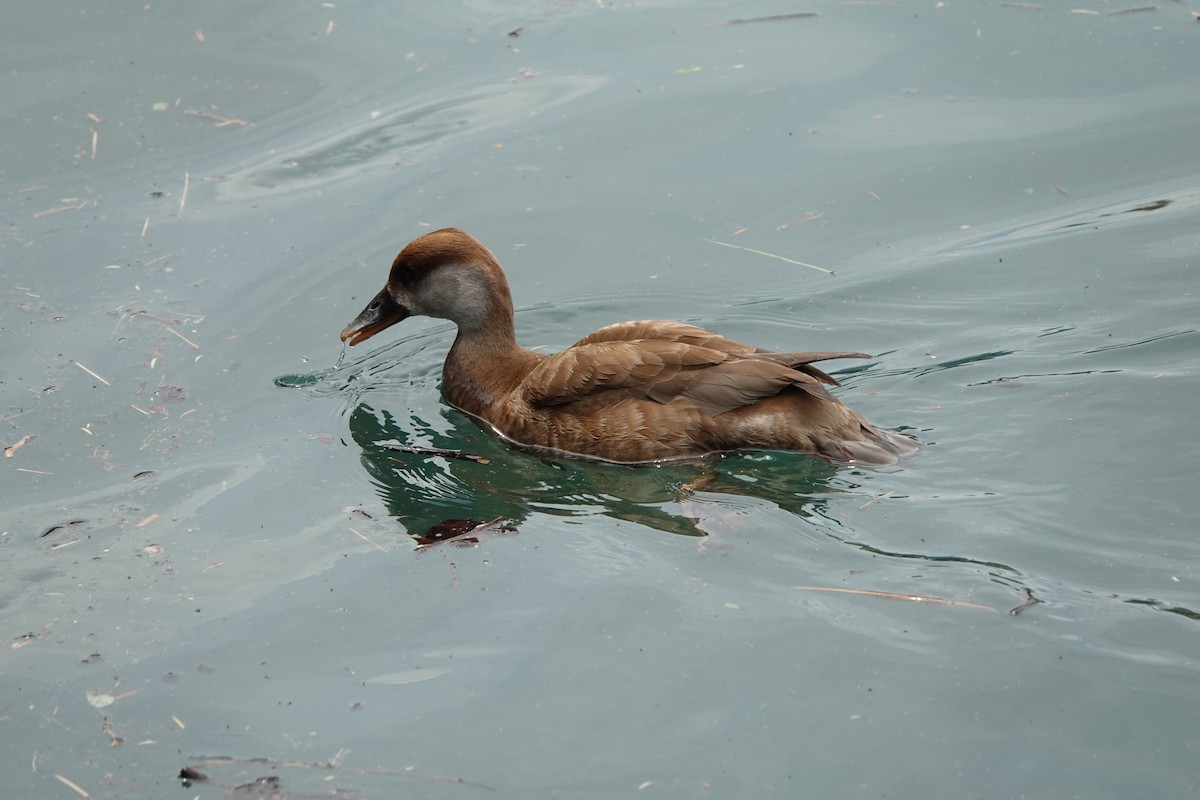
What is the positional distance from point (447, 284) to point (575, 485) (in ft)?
5.80

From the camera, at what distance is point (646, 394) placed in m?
7.51


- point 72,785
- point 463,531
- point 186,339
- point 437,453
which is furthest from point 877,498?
point 186,339

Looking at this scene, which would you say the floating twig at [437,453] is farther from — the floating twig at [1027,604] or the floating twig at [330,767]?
the floating twig at [1027,604]

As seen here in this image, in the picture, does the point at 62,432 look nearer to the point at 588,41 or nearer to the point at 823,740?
the point at 823,740

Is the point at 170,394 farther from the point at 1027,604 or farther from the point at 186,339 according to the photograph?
the point at 1027,604

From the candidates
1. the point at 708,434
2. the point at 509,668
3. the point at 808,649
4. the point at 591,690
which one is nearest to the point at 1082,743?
the point at 808,649

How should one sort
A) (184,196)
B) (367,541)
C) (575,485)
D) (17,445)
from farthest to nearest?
(184,196), (17,445), (575,485), (367,541)

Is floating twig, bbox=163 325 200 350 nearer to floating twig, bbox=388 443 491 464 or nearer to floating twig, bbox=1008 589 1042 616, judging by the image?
floating twig, bbox=388 443 491 464

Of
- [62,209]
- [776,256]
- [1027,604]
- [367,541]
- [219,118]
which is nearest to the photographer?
[1027,604]

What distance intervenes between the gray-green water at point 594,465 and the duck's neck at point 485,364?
23cm

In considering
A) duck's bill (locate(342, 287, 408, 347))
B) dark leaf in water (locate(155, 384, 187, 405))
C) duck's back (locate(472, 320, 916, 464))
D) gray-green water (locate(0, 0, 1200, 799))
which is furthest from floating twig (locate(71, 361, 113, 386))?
duck's back (locate(472, 320, 916, 464))

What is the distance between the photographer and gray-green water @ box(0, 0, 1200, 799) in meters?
5.33

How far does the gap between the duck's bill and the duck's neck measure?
0.45m

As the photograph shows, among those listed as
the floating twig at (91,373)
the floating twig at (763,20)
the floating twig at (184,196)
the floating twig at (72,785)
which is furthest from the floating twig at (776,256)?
the floating twig at (72,785)
